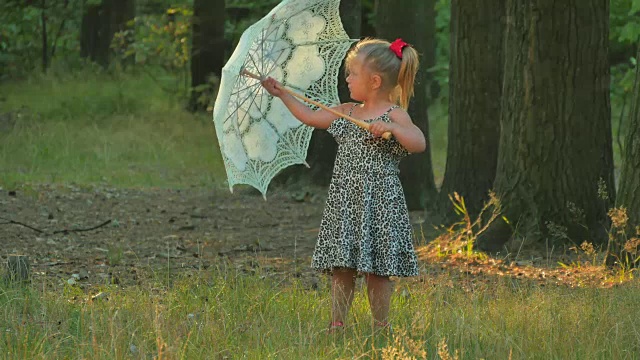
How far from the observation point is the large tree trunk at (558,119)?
8.30 meters

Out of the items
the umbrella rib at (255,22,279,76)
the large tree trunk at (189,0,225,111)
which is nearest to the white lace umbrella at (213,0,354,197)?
the umbrella rib at (255,22,279,76)

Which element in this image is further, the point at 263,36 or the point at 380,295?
the point at 263,36

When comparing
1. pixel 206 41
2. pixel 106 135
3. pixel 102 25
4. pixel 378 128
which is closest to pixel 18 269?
pixel 378 128

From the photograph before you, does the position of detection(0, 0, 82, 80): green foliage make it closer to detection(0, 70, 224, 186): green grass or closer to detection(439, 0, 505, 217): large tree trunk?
detection(0, 70, 224, 186): green grass

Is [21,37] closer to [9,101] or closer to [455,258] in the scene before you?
[9,101]

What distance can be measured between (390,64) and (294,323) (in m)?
1.41

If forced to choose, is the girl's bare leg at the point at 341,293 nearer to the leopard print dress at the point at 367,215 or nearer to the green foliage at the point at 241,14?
the leopard print dress at the point at 367,215

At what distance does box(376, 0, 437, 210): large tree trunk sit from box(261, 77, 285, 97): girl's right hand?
5.14 metres

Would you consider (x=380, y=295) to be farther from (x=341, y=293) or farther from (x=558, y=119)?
(x=558, y=119)

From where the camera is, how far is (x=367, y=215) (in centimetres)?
565

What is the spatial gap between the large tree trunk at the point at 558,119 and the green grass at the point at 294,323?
166cm

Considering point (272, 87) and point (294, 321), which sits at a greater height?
point (272, 87)

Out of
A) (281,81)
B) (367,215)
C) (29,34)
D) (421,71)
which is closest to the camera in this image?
(367,215)

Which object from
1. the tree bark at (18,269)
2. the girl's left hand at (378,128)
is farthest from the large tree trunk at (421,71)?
the girl's left hand at (378,128)
